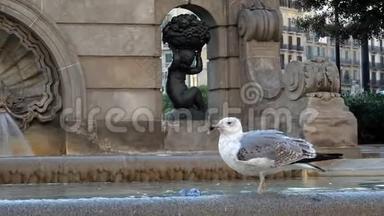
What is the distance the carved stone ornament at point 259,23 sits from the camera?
13.8 m

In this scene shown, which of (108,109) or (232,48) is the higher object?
(232,48)

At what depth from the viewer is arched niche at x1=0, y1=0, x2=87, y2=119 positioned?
12922 millimetres

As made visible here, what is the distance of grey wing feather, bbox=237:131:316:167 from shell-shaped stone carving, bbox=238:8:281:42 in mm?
8674

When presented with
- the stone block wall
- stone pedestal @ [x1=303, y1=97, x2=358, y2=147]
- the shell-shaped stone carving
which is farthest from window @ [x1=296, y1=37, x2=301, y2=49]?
stone pedestal @ [x1=303, y1=97, x2=358, y2=147]

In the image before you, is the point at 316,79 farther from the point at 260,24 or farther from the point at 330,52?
the point at 330,52

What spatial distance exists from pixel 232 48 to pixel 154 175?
199 inches

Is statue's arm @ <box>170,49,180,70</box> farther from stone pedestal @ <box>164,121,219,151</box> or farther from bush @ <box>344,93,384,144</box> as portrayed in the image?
bush @ <box>344,93,384,144</box>

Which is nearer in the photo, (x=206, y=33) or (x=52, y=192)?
(x=52, y=192)

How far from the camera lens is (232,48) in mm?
14430

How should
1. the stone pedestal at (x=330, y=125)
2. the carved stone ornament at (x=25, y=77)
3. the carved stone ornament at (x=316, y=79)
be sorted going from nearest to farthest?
the stone pedestal at (x=330, y=125), the carved stone ornament at (x=316, y=79), the carved stone ornament at (x=25, y=77)

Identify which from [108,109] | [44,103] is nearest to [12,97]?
[44,103]

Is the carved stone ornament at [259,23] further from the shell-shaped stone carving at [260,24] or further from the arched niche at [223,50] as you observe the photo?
the arched niche at [223,50]

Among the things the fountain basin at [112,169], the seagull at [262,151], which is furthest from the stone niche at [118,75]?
the seagull at [262,151]

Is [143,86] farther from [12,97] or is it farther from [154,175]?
[154,175]
